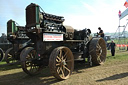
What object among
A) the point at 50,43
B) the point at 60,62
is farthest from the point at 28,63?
the point at 60,62

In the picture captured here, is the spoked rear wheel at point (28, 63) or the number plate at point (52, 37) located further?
the spoked rear wheel at point (28, 63)

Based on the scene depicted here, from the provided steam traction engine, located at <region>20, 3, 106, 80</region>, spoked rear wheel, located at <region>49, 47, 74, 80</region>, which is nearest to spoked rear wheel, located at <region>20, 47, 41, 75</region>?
steam traction engine, located at <region>20, 3, 106, 80</region>

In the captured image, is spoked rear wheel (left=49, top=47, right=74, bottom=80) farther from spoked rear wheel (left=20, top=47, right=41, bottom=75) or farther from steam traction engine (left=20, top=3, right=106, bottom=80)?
spoked rear wheel (left=20, top=47, right=41, bottom=75)

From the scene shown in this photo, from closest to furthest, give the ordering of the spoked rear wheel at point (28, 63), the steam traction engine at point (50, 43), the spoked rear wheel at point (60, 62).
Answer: the spoked rear wheel at point (60, 62) → the steam traction engine at point (50, 43) → the spoked rear wheel at point (28, 63)

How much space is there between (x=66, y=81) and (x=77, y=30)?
2.98 metres

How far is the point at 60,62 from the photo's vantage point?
4.85 meters

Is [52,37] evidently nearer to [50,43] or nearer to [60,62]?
[50,43]

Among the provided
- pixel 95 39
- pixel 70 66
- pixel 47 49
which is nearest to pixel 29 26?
pixel 47 49

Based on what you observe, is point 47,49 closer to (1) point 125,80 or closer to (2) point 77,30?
(2) point 77,30

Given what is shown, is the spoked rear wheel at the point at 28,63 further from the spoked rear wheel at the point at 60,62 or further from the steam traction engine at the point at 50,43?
the spoked rear wheel at the point at 60,62

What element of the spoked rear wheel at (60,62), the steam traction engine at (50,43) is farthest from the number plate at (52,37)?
the spoked rear wheel at (60,62)

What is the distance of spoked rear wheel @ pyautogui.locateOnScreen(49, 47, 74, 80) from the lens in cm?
439

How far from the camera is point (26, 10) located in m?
5.27

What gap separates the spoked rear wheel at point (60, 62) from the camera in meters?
4.39
